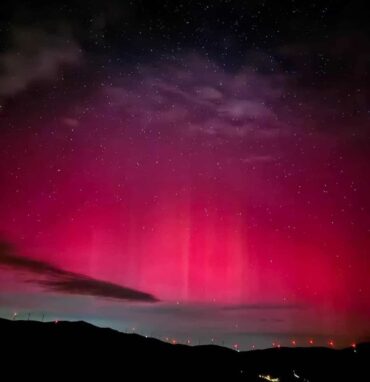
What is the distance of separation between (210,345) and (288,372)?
26345 millimetres

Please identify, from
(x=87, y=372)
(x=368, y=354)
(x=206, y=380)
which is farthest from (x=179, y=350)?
(x=368, y=354)

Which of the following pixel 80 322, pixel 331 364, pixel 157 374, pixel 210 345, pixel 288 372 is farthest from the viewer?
pixel 210 345

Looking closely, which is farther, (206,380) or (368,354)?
(368,354)

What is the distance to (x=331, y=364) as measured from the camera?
10038 centimetres

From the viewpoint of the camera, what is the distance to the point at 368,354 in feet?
350

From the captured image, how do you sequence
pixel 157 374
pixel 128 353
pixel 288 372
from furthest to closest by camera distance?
pixel 288 372 → pixel 128 353 → pixel 157 374

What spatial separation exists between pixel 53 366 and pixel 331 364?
7912 cm

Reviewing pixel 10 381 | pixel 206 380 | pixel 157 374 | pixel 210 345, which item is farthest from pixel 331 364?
pixel 10 381

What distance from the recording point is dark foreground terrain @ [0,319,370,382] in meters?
45.7

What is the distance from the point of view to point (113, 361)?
58.1 m

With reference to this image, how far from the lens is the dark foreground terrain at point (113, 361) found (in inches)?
1800

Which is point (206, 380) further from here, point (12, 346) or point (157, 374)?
point (12, 346)

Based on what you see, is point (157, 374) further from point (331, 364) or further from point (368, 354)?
point (368, 354)

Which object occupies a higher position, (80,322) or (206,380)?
(80,322)
